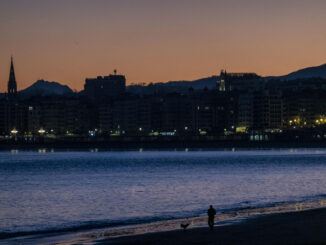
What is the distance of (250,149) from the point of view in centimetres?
18812

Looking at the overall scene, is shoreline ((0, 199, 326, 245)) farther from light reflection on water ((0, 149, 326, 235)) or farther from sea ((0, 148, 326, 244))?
light reflection on water ((0, 149, 326, 235))

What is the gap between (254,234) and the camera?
93.2 feet

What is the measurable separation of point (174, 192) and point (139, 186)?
7911 millimetres

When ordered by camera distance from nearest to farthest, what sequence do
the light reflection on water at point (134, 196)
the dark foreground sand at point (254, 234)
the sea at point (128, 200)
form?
the dark foreground sand at point (254, 234) → the sea at point (128, 200) → the light reflection on water at point (134, 196)

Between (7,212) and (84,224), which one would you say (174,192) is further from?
(84,224)

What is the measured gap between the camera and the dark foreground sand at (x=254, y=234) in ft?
87.4

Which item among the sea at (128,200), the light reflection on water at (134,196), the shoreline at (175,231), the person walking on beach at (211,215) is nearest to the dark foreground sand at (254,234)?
the shoreline at (175,231)

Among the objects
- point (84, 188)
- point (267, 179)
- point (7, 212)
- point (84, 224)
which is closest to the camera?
point (84, 224)

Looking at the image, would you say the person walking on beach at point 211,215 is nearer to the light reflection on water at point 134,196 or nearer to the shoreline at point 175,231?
the shoreline at point 175,231

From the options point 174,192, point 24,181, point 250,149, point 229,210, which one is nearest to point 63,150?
point 250,149

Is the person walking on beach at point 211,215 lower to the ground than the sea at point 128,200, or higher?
higher

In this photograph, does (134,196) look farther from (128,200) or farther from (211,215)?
(211,215)

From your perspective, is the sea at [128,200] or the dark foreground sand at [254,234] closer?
the dark foreground sand at [254,234]

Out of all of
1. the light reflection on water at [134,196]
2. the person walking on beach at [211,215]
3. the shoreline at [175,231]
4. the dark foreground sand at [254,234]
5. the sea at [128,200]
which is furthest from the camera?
the light reflection on water at [134,196]
